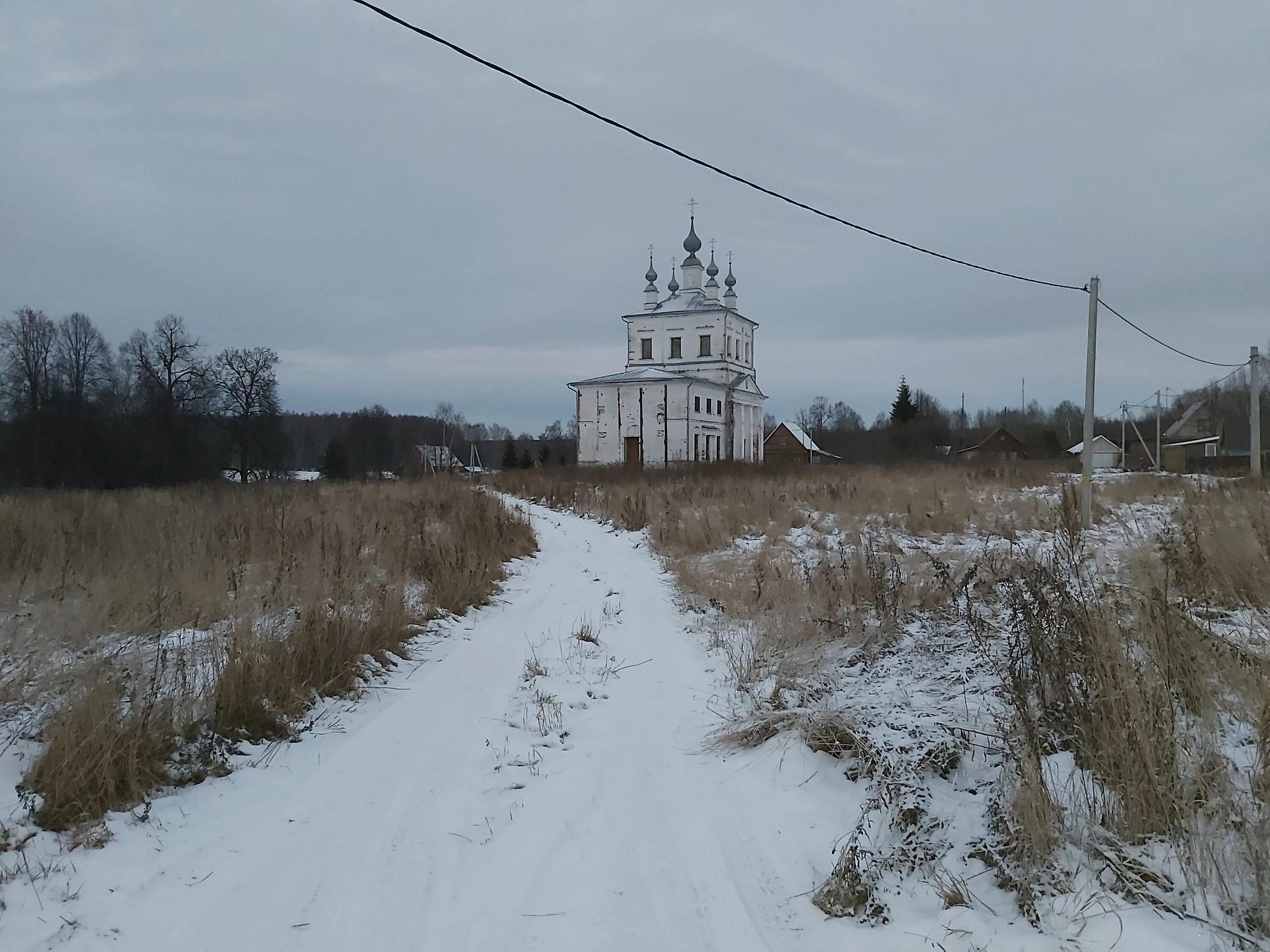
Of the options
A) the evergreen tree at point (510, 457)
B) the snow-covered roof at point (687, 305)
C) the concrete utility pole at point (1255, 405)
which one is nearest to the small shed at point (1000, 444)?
the snow-covered roof at point (687, 305)

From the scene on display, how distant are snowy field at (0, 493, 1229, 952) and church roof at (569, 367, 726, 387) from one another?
133 ft

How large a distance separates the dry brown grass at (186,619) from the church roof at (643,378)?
114 ft

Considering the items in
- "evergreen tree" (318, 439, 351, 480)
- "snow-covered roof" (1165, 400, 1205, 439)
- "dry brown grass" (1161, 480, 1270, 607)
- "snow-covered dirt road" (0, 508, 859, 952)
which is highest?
"snow-covered roof" (1165, 400, 1205, 439)

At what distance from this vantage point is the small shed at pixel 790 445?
64.7 meters

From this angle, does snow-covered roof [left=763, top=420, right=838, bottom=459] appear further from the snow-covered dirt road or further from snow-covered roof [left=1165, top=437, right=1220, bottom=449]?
the snow-covered dirt road

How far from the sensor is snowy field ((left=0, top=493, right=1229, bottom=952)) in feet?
9.09

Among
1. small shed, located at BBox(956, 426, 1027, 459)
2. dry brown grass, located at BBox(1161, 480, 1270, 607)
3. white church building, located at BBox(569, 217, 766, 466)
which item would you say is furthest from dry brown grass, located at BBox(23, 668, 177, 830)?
small shed, located at BBox(956, 426, 1027, 459)

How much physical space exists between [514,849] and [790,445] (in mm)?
64769

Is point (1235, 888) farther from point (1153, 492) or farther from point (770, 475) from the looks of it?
point (770, 475)

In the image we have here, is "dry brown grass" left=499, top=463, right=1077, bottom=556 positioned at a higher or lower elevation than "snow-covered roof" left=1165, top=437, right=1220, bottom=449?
lower

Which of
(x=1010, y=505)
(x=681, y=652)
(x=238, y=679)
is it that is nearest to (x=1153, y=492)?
(x=1010, y=505)

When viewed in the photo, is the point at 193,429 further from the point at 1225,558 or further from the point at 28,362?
the point at 1225,558

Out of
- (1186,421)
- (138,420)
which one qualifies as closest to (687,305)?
(138,420)

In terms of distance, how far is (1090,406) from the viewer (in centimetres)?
1189
